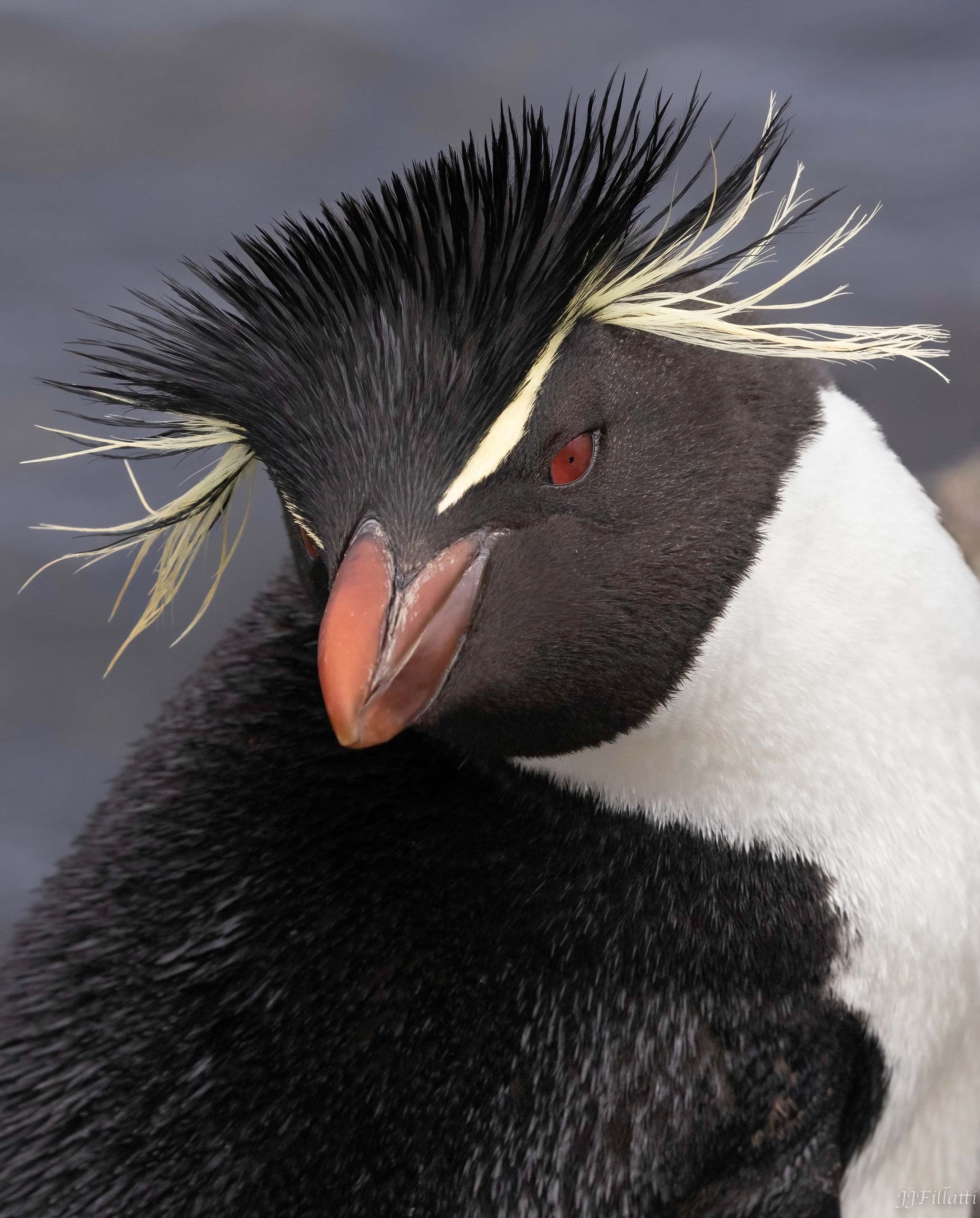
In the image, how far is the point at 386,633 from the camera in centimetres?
119

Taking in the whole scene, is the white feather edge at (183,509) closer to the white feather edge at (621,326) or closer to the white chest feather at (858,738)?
the white feather edge at (621,326)

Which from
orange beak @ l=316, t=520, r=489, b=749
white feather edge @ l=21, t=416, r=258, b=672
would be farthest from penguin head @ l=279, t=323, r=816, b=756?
white feather edge @ l=21, t=416, r=258, b=672

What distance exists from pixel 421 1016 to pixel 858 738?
1.70ft

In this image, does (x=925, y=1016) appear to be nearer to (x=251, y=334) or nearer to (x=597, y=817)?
(x=597, y=817)

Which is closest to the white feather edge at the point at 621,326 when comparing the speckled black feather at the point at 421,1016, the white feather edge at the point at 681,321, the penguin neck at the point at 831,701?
the white feather edge at the point at 681,321

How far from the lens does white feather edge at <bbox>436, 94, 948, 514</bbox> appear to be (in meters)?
1.25

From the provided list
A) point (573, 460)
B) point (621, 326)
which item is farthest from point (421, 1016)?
point (621, 326)

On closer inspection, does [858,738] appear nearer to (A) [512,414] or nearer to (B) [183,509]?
(A) [512,414]

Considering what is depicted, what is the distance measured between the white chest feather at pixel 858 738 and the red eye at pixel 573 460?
0.70 ft

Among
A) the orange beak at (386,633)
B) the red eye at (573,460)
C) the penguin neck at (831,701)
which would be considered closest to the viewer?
the orange beak at (386,633)

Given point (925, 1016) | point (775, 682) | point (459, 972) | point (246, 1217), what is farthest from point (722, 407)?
point (246, 1217)

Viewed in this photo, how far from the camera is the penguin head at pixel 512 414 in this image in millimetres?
1233

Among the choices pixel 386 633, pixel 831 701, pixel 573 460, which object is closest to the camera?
pixel 386 633

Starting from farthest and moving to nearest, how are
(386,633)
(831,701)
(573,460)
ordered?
(831,701) → (573,460) → (386,633)
